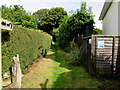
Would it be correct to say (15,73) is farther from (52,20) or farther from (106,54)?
(52,20)

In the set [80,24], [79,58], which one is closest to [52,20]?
[80,24]

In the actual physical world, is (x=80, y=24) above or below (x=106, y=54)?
above

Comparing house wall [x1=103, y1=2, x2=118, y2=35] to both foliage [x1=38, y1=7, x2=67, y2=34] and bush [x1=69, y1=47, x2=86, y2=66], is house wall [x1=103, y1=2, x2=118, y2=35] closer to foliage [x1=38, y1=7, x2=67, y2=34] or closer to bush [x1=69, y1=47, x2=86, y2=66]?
bush [x1=69, y1=47, x2=86, y2=66]

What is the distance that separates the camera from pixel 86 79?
5.30 meters

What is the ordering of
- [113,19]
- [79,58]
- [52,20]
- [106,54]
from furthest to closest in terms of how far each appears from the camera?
[52,20] → [113,19] → [79,58] → [106,54]

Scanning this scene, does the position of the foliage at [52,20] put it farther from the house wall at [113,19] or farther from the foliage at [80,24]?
the house wall at [113,19]

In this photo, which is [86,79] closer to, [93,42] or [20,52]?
[93,42]

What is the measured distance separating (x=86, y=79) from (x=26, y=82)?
259cm

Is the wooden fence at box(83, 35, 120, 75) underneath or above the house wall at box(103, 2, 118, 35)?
underneath

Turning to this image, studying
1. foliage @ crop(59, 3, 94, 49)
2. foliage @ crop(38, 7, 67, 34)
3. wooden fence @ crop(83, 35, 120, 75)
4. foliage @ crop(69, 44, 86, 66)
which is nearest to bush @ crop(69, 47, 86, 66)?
foliage @ crop(69, 44, 86, 66)

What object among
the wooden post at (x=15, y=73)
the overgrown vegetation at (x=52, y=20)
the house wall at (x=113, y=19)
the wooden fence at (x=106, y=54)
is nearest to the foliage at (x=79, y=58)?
the wooden fence at (x=106, y=54)

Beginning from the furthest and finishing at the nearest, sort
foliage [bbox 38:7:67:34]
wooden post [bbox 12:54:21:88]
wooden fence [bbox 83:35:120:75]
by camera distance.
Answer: foliage [bbox 38:7:67:34], wooden fence [bbox 83:35:120:75], wooden post [bbox 12:54:21:88]

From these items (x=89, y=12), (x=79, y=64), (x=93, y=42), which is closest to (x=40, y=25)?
(x=89, y=12)

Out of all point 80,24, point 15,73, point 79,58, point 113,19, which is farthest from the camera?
point 80,24
